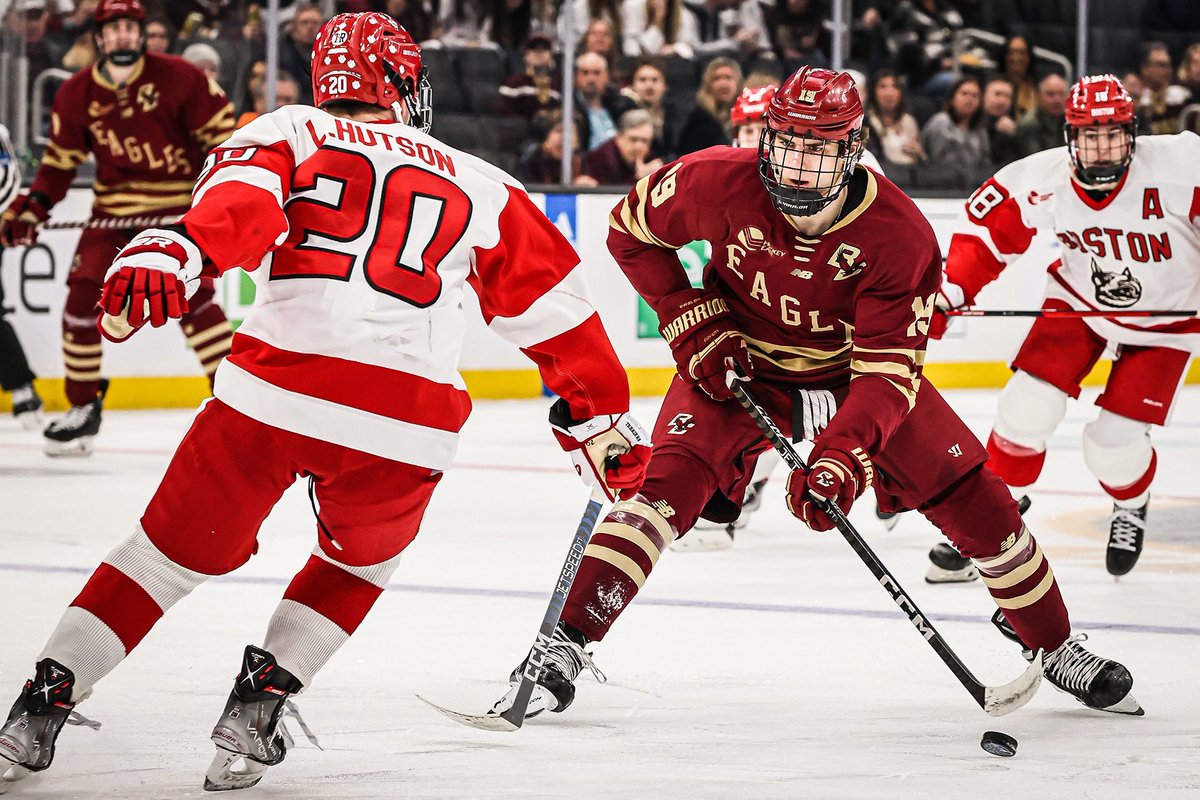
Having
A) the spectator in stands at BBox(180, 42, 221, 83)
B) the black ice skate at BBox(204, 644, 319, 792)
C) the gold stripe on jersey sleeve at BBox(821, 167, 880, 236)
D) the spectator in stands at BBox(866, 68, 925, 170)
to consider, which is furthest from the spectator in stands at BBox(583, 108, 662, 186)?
the black ice skate at BBox(204, 644, 319, 792)

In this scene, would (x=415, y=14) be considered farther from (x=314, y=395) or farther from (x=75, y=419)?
(x=314, y=395)

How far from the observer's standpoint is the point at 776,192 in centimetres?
289

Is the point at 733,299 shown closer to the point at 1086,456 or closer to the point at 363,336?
the point at 363,336

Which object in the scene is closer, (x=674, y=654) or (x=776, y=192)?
(x=776, y=192)

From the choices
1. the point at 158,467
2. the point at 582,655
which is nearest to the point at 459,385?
the point at 582,655

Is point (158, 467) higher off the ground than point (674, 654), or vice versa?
point (674, 654)

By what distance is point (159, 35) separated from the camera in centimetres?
774

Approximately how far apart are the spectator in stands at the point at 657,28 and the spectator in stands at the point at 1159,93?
2.72 m

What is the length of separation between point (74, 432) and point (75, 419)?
6 centimetres

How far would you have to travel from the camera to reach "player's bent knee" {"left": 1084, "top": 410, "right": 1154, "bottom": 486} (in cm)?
431

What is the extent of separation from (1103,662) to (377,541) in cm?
127

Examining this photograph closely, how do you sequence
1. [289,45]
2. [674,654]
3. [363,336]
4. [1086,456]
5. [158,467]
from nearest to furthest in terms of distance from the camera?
[363,336] → [674,654] → [1086,456] → [158,467] → [289,45]

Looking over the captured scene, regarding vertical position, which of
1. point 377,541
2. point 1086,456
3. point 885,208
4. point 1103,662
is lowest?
point 1086,456

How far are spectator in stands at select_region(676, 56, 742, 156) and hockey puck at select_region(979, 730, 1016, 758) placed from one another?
647cm
